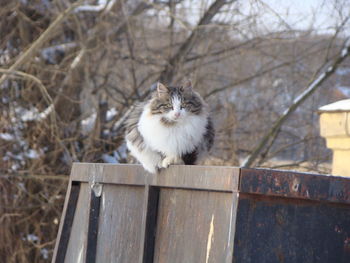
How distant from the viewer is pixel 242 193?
7.61ft

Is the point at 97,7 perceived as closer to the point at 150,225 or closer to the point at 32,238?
the point at 32,238

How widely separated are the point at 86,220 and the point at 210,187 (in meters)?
1.47

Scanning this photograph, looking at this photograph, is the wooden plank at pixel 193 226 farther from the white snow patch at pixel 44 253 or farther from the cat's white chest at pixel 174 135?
the white snow patch at pixel 44 253

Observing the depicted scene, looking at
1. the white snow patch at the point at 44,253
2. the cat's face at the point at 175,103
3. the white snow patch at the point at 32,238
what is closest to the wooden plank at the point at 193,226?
the cat's face at the point at 175,103

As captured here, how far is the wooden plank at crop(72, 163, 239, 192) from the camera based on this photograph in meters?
2.43

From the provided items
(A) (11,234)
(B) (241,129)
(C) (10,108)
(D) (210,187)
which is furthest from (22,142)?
(D) (210,187)

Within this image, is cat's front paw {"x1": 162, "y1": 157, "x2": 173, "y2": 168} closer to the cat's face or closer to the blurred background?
the cat's face

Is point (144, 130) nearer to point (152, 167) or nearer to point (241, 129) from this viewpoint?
point (152, 167)

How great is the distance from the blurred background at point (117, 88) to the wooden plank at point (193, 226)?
6.33 metres

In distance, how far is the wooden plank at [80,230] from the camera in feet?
12.5

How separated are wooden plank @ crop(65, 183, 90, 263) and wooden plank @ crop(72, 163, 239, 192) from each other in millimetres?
107

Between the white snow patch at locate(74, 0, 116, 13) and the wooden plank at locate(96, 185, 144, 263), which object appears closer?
the wooden plank at locate(96, 185, 144, 263)

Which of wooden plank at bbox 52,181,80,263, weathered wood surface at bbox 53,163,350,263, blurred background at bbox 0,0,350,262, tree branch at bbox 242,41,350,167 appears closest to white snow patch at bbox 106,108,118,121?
blurred background at bbox 0,0,350,262

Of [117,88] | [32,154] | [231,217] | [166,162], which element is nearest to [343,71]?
[117,88]
